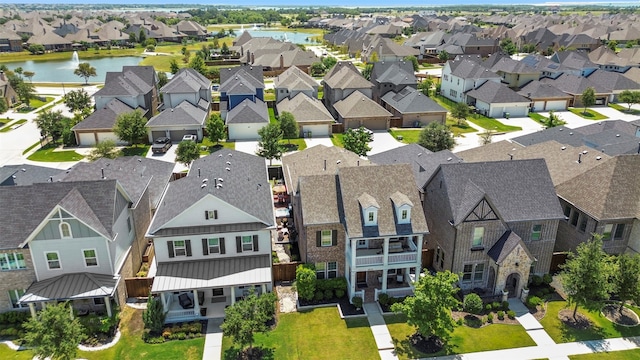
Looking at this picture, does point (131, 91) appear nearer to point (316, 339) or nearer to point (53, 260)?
point (53, 260)

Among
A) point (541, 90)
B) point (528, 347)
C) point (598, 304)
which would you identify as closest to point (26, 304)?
point (528, 347)

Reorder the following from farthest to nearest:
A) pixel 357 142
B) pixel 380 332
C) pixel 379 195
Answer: pixel 357 142, pixel 379 195, pixel 380 332

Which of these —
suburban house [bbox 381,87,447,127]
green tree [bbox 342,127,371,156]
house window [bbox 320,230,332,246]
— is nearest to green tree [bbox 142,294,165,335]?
house window [bbox 320,230,332,246]

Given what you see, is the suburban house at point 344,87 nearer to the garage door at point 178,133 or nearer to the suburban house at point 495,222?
the garage door at point 178,133

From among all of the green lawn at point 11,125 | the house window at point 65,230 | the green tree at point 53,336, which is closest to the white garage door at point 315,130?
the house window at point 65,230

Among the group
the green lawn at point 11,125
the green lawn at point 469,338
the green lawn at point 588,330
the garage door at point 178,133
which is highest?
the garage door at point 178,133

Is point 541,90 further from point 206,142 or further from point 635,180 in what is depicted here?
point 206,142

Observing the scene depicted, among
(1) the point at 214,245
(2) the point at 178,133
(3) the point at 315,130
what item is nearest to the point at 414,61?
(3) the point at 315,130
